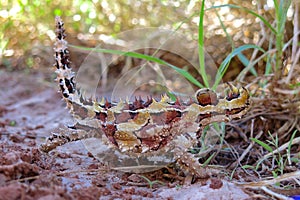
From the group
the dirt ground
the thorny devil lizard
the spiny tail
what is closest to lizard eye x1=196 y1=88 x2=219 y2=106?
the thorny devil lizard

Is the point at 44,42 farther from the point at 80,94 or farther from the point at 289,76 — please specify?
the point at 289,76

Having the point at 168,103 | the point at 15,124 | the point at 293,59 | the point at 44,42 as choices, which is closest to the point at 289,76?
the point at 293,59

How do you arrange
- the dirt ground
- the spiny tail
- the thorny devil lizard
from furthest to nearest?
the spiny tail → the thorny devil lizard → the dirt ground

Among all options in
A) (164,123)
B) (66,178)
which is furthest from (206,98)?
(66,178)

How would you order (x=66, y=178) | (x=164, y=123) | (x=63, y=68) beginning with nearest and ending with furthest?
(x=66, y=178)
(x=164, y=123)
(x=63, y=68)

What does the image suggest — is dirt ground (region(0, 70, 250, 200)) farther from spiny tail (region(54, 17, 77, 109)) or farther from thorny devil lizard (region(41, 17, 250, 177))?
spiny tail (region(54, 17, 77, 109))

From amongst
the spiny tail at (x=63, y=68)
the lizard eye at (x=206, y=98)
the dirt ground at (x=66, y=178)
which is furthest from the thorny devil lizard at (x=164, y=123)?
the spiny tail at (x=63, y=68)

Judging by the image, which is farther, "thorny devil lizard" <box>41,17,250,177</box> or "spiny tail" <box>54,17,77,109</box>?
"spiny tail" <box>54,17,77,109</box>

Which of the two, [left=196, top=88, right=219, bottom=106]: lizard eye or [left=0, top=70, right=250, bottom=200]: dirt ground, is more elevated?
[left=196, top=88, right=219, bottom=106]: lizard eye

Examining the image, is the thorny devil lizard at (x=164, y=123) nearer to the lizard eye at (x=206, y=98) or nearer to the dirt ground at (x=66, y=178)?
the lizard eye at (x=206, y=98)

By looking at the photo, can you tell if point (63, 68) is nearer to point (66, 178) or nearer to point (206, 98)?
point (66, 178)

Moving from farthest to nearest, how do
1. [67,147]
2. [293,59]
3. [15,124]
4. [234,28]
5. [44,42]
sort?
[44,42]
[234,28]
[15,124]
[293,59]
[67,147]
